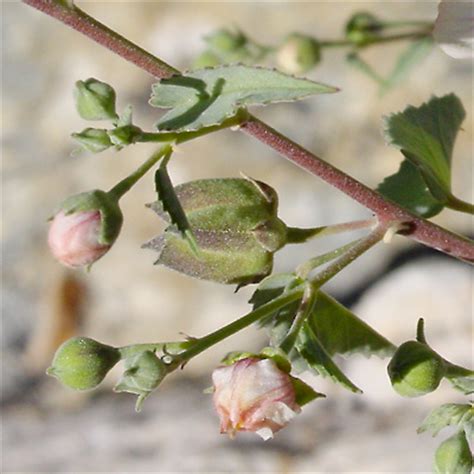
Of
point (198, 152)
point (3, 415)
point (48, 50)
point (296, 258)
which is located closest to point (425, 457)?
point (296, 258)

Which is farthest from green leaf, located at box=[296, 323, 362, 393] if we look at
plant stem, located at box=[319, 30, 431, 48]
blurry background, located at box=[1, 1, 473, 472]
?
blurry background, located at box=[1, 1, 473, 472]

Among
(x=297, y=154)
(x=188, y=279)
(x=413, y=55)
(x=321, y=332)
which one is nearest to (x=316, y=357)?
(x=321, y=332)

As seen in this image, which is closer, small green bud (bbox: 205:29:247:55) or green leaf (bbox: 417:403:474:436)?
green leaf (bbox: 417:403:474:436)

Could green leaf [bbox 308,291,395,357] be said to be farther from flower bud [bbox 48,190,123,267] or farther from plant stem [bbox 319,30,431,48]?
plant stem [bbox 319,30,431,48]

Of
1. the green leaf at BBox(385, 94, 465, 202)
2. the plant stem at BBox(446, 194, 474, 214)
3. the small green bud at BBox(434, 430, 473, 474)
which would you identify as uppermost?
the green leaf at BBox(385, 94, 465, 202)

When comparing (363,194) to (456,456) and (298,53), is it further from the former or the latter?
(298,53)

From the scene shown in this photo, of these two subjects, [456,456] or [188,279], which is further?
[188,279]

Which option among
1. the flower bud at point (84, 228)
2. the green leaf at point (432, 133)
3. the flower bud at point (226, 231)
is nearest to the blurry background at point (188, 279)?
the green leaf at point (432, 133)

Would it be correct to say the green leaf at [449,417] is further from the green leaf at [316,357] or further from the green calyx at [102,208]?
the green calyx at [102,208]
